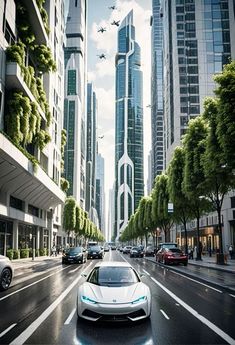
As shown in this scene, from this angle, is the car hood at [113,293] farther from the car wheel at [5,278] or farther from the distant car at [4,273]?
the car wheel at [5,278]

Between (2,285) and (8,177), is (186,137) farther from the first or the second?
(2,285)

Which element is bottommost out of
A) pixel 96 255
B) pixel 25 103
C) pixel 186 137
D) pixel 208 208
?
pixel 96 255

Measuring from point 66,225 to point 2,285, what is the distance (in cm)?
6228

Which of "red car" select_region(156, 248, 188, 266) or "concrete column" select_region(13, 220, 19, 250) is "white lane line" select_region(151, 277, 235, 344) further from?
"concrete column" select_region(13, 220, 19, 250)

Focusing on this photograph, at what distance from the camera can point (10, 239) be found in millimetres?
40000

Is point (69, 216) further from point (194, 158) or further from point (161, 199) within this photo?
point (194, 158)

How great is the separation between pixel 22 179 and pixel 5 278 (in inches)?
856

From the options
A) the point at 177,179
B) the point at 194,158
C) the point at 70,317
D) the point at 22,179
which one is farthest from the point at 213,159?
the point at 22,179

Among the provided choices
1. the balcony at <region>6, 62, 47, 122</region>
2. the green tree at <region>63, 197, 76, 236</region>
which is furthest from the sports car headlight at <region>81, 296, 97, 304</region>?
the green tree at <region>63, 197, 76, 236</region>

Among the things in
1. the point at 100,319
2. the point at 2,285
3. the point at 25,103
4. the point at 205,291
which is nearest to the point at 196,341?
the point at 100,319

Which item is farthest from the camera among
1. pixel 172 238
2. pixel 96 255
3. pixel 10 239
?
pixel 172 238

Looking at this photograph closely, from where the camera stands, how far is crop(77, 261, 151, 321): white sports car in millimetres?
8023

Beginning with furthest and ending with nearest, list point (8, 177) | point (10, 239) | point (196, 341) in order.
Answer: point (10, 239), point (8, 177), point (196, 341)

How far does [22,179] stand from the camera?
1428 inches
